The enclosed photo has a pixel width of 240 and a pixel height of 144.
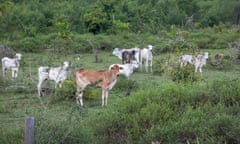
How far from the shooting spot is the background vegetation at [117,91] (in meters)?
8.69

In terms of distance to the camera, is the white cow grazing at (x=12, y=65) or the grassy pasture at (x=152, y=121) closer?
the grassy pasture at (x=152, y=121)

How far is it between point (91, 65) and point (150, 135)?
1166cm

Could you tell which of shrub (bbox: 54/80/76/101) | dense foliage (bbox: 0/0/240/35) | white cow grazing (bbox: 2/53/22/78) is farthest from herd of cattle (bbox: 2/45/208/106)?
dense foliage (bbox: 0/0/240/35)

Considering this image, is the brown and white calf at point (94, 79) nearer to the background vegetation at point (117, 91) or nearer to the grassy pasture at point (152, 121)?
the background vegetation at point (117, 91)

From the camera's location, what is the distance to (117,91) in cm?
1481

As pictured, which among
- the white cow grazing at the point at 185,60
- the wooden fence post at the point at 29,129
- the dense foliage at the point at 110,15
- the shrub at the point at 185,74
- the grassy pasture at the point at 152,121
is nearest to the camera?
the wooden fence post at the point at 29,129

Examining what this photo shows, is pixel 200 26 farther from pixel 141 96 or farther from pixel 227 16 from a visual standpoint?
pixel 141 96

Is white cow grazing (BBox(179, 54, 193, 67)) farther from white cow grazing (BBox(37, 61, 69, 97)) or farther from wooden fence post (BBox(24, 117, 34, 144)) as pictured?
wooden fence post (BBox(24, 117, 34, 144))

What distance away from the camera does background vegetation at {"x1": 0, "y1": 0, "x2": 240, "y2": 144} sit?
8.69 m

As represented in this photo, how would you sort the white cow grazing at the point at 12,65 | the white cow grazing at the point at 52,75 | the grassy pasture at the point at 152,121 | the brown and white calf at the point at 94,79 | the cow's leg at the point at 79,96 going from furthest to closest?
1. the white cow grazing at the point at 12,65
2. the white cow grazing at the point at 52,75
3. the brown and white calf at the point at 94,79
4. the cow's leg at the point at 79,96
5. the grassy pasture at the point at 152,121

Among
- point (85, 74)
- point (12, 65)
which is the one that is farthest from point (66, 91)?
point (12, 65)

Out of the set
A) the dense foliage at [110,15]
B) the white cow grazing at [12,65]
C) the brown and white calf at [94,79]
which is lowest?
the brown and white calf at [94,79]

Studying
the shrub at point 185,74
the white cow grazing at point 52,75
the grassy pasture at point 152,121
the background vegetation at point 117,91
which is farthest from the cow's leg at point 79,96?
the shrub at point 185,74

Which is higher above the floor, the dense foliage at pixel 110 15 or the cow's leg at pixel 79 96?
the dense foliage at pixel 110 15
